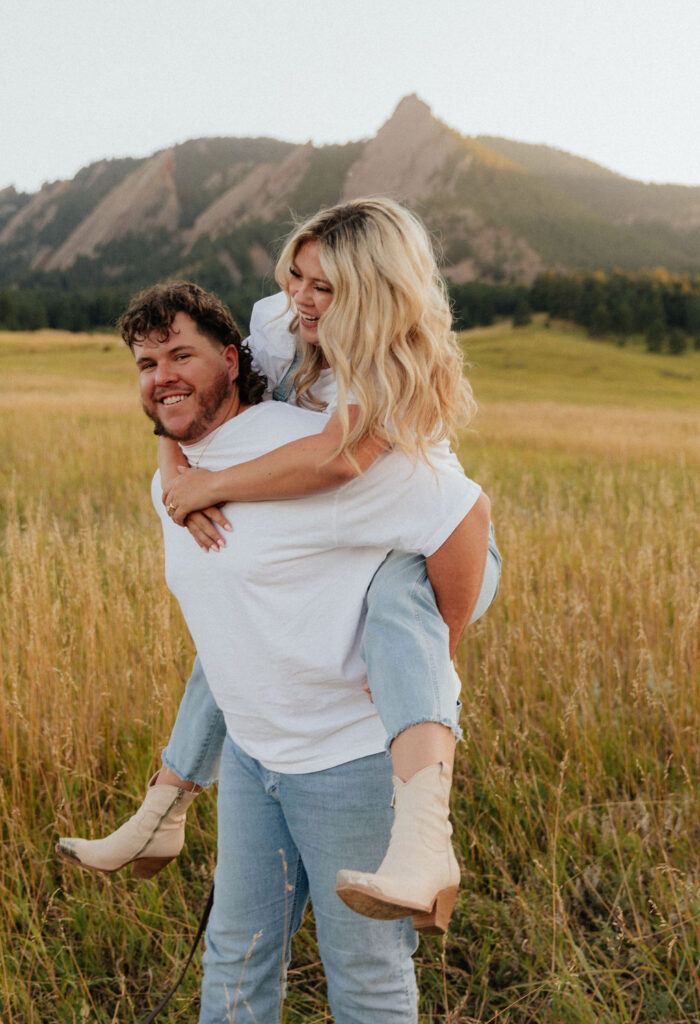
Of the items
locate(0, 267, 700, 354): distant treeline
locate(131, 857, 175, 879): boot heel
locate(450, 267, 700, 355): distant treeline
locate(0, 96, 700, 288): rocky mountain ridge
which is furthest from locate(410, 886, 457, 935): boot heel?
locate(0, 96, 700, 288): rocky mountain ridge

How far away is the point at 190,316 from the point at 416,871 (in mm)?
1418

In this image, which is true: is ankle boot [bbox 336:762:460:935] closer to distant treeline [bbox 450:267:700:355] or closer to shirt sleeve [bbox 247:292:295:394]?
shirt sleeve [bbox 247:292:295:394]

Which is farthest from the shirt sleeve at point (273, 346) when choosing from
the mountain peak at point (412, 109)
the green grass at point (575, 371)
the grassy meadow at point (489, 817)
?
the mountain peak at point (412, 109)

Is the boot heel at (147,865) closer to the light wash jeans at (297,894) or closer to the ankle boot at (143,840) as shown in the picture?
the ankle boot at (143,840)

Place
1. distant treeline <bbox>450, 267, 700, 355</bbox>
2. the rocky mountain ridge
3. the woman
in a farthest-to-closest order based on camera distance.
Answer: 1. the rocky mountain ridge
2. distant treeline <bbox>450, 267, 700, 355</bbox>
3. the woman

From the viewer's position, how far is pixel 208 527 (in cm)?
178

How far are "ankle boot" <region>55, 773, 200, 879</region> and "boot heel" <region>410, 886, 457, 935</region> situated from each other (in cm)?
98

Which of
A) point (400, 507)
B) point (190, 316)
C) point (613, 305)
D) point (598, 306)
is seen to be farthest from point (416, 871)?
point (613, 305)

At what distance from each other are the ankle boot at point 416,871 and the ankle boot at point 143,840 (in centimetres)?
90

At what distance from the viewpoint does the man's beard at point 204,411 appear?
192 centimetres

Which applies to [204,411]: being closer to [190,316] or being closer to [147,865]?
[190,316]

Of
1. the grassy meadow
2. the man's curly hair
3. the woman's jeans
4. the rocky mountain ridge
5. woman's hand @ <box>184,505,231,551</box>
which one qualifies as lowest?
the grassy meadow

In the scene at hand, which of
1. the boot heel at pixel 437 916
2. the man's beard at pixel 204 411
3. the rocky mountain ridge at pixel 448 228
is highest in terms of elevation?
the rocky mountain ridge at pixel 448 228

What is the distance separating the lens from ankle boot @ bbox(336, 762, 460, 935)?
128 cm
